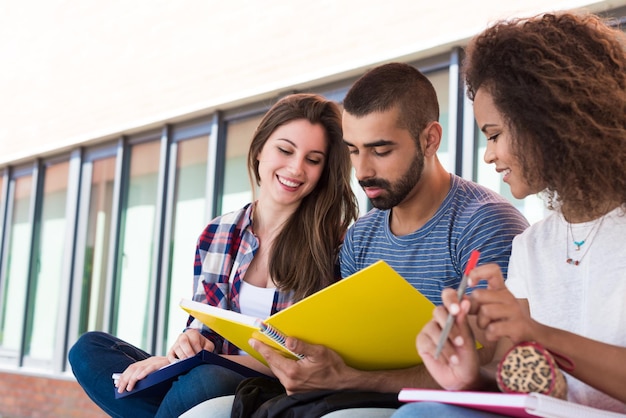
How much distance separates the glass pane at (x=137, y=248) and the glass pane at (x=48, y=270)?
105 cm

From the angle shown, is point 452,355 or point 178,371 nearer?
point 452,355

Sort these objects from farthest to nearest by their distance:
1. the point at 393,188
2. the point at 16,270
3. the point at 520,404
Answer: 1. the point at 16,270
2. the point at 393,188
3. the point at 520,404

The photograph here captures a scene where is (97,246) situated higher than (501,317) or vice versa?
(97,246)

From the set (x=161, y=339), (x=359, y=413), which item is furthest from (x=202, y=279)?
(x=161, y=339)

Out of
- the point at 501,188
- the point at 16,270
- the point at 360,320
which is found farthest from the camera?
the point at 16,270

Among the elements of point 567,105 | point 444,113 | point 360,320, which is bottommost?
point 360,320

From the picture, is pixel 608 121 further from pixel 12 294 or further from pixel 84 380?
pixel 12 294

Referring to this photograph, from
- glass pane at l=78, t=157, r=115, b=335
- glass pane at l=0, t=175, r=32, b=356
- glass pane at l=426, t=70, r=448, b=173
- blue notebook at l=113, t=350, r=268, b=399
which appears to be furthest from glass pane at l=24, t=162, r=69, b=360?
blue notebook at l=113, t=350, r=268, b=399

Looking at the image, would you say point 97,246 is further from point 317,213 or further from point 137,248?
point 317,213

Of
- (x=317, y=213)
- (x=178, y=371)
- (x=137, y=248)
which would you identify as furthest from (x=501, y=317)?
(x=137, y=248)

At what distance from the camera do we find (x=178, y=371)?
2.13 meters

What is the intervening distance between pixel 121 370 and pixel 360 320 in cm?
108

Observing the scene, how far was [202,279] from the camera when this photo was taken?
2.54 meters

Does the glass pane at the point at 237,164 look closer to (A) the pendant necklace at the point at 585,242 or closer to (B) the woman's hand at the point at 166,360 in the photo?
(B) the woman's hand at the point at 166,360
